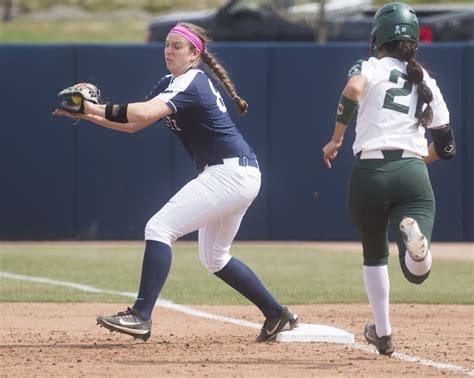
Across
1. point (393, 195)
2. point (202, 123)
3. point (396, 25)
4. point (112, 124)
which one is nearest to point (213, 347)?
point (202, 123)

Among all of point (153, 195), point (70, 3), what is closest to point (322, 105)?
point (153, 195)

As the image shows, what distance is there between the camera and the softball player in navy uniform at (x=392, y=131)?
5.78 meters

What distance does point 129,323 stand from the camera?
638 centimetres

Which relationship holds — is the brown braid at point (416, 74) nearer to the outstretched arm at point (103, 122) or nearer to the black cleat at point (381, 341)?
the black cleat at point (381, 341)

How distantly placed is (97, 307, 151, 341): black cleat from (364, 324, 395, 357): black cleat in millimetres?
1281

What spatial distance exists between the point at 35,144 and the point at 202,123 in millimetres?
9058

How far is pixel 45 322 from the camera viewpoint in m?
8.00

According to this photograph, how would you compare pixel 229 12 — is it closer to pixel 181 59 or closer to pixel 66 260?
pixel 66 260

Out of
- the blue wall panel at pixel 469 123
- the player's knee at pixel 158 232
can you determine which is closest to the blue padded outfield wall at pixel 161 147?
the blue wall panel at pixel 469 123

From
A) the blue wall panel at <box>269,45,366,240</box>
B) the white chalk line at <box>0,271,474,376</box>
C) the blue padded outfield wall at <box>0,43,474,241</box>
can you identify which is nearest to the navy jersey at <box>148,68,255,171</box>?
the white chalk line at <box>0,271,474,376</box>

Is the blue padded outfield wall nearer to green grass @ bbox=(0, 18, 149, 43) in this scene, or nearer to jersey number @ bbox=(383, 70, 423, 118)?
jersey number @ bbox=(383, 70, 423, 118)

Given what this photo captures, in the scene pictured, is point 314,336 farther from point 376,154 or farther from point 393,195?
point 376,154

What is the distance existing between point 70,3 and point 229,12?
16.0 m

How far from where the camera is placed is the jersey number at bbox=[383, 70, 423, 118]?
19.1ft
